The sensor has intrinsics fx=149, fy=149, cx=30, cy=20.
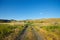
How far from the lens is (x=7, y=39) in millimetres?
24797

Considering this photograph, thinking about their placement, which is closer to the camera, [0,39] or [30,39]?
[30,39]

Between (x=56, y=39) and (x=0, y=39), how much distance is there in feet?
31.7

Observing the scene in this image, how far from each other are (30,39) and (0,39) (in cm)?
591

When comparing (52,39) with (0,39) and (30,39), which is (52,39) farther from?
(0,39)

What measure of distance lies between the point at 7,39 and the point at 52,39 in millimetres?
7511

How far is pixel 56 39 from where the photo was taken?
84.4ft

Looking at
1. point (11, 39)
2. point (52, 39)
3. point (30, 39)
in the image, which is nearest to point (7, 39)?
point (11, 39)

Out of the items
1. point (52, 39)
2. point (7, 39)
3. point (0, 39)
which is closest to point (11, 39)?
point (7, 39)

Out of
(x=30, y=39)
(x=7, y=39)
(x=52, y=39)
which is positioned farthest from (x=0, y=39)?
(x=52, y=39)

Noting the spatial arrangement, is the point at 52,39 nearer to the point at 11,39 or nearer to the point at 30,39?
the point at 30,39

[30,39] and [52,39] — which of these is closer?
[30,39]

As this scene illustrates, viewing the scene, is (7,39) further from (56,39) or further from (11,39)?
(56,39)

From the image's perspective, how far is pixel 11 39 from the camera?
2428 centimetres

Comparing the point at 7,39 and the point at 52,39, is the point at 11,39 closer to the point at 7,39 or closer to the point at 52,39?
the point at 7,39
